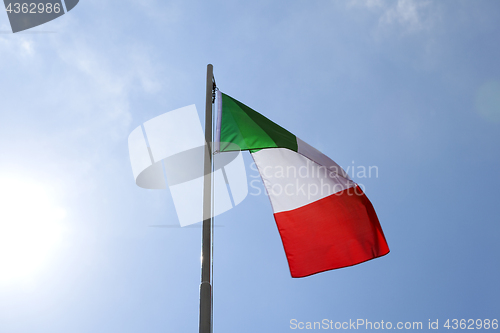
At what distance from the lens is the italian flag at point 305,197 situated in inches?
368

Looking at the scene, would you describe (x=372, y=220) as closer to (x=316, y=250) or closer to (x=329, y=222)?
(x=329, y=222)

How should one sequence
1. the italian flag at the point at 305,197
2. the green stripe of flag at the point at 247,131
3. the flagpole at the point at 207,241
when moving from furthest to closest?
the italian flag at the point at 305,197, the green stripe of flag at the point at 247,131, the flagpole at the point at 207,241

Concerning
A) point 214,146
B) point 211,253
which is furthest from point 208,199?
point 214,146

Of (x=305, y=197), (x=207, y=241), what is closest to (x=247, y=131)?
(x=305, y=197)

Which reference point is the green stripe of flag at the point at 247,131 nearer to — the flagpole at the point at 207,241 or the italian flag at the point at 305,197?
the italian flag at the point at 305,197

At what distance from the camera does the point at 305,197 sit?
10078 millimetres

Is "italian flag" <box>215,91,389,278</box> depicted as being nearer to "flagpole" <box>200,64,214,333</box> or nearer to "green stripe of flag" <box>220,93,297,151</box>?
"green stripe of flag" <box>220,93,297,151</box>

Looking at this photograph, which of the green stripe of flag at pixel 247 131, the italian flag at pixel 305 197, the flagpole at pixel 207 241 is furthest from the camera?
the italian flag at pixel 305 197

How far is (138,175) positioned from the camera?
9.22 meters

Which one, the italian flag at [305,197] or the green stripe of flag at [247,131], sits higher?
the green stripe of flag at [247,131]

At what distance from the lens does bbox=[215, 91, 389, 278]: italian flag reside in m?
9.34

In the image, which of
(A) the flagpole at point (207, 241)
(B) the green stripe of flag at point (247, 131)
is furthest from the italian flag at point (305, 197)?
(A) the flagpole at point (207, 241)

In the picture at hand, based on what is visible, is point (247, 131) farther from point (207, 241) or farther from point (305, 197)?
point (207, 241)

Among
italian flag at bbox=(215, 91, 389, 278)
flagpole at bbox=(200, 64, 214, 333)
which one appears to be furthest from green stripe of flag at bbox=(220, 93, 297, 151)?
flagpole at bbox=(200, 64, 214, 333)
